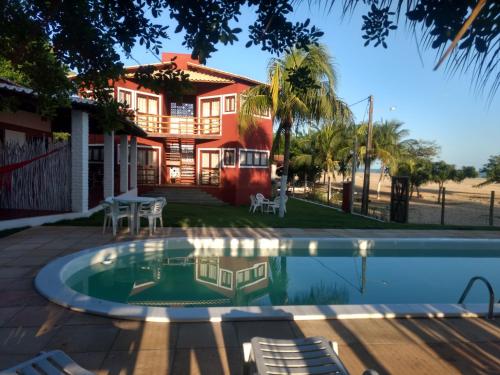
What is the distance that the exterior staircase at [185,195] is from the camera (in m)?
20.1

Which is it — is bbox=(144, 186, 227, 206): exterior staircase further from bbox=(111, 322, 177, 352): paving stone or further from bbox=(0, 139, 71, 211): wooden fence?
bbox=(111, 322, 177, 352): paving stone

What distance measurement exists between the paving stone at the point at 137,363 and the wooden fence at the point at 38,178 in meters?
9.53

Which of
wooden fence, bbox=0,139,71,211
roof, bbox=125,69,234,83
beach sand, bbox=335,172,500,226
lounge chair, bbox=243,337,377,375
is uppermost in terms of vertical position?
roof, bbox=125,69,234,83

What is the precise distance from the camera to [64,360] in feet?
7.89

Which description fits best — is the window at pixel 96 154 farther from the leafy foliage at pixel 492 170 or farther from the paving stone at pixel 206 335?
the leafy foliage at pixel 492 170

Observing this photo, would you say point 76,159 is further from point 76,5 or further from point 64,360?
point 64,360

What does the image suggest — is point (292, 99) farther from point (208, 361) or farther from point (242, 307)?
point (208, 361)

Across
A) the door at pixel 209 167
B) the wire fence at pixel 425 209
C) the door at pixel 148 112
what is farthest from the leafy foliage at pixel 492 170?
the door at pixel 148 112

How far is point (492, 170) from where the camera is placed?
30.9m

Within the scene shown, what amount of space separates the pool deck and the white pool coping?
0.32 feet

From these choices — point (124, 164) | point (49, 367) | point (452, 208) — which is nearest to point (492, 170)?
point (452, 208)

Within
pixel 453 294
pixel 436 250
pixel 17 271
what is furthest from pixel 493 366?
pixel 436 250

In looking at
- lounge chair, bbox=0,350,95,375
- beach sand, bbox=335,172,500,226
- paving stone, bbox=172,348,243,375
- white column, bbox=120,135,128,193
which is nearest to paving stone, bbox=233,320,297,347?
paving stone, bbox=172,348,243,375

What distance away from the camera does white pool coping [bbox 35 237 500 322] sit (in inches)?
167
